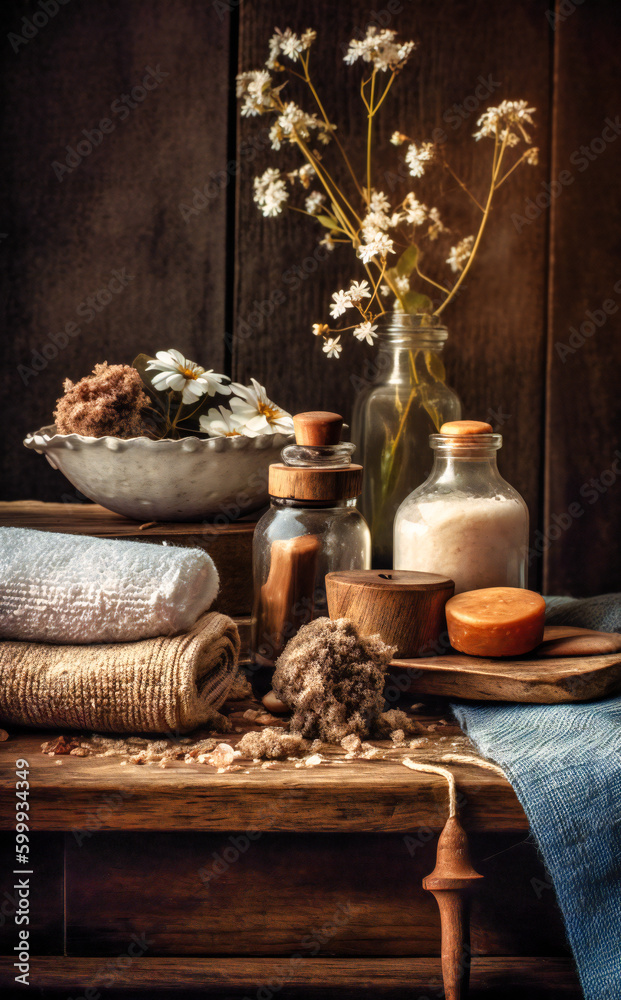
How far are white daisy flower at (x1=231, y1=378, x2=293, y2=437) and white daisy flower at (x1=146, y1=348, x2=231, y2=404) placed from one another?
2 centimetres

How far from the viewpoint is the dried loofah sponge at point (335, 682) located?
1.93ft

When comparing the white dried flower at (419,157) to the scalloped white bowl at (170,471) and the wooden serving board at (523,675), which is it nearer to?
the scalloped white bowl at (170,471)

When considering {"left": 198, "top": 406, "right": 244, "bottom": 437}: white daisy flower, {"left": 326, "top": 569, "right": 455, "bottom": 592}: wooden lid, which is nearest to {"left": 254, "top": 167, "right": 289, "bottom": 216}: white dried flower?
{"left": 198, "top": 406, "right": 244, "bottom": 437}: white daisy flower

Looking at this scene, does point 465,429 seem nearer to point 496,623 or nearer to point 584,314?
point 496,623

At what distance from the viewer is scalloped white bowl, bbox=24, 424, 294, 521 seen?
759 millimetres

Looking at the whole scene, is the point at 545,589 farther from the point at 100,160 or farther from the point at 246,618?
the point at 100,160

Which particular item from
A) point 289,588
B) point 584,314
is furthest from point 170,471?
point 584,314

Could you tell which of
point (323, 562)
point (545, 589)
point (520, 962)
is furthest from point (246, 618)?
point (545, 589)

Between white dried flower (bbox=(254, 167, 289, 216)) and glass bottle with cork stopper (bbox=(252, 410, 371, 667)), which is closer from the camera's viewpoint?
glass bottle with cork stopper (bbox=(252, 410, 371, 667))

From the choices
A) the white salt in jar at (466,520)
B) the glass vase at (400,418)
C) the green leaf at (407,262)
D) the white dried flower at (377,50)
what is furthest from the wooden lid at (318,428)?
the white dried flower at (377,50)

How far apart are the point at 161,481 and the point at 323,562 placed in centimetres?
19

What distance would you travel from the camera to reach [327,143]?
40.9 inches

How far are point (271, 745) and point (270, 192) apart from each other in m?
0.68

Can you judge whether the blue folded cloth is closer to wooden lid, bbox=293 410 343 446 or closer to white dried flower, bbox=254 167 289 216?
wooden lid, bbox=293 410 343 446
